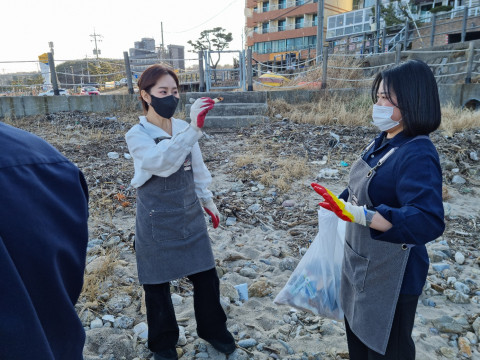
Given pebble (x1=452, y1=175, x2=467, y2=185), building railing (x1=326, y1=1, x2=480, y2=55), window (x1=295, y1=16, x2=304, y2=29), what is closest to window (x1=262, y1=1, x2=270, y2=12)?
window (x1=295, y1=16, x2=304, y2=29)

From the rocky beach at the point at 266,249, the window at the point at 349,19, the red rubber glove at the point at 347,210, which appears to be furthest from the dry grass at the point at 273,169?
the window at the point at 349,19

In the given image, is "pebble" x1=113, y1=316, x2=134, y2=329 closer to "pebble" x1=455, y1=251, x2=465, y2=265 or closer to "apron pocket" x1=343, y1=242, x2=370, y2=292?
"apron pocket" x1=343, y1=242, x2=370, y2=292

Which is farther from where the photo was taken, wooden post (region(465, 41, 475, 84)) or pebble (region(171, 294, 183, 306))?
wooden post (region(465, 41, 475, 84))

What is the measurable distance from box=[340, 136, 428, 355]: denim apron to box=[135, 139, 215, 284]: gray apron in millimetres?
917

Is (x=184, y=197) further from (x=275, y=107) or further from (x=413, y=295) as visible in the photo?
(x=275, y=107)

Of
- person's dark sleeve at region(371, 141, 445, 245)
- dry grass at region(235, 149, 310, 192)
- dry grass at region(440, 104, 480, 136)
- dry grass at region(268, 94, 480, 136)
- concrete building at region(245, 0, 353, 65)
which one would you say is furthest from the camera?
concrete building at region(245, 0, 353, 65)

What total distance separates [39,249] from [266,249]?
3018 mm

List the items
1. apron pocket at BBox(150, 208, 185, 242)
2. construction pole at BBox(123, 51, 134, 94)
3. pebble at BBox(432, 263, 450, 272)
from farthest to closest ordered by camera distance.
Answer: construction pole at BBox(123, 51, 134, 94)
pebble at BBox(432, 263, 450, 272)
apron pocket at BBox(150, 208, 185, 242)

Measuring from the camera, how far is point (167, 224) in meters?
1.94

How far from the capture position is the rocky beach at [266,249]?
89.0 inches

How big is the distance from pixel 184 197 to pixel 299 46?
38451 mm

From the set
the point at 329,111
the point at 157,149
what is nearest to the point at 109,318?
the point at 157,149

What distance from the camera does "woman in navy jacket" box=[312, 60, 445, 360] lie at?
123cm

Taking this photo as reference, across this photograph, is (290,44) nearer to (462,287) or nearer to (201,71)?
(201,71)
